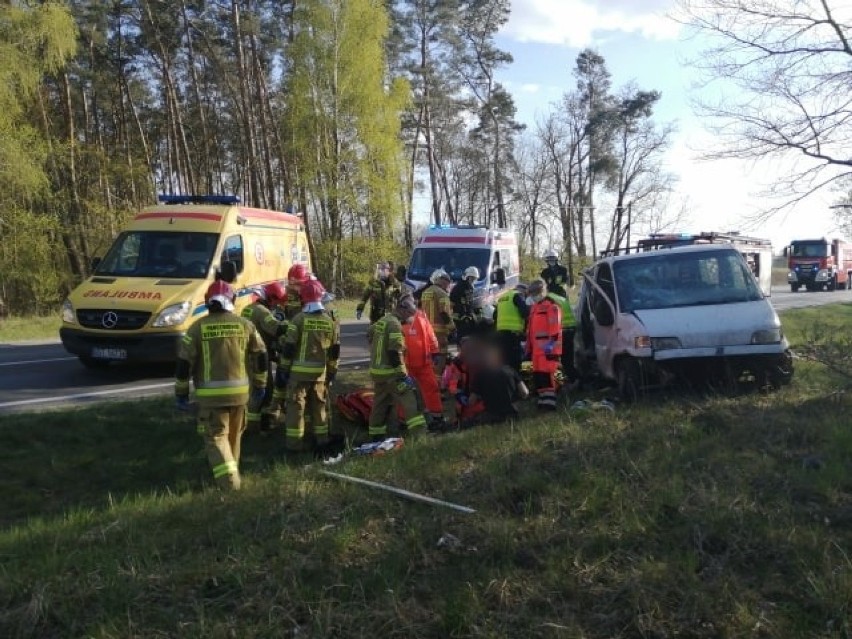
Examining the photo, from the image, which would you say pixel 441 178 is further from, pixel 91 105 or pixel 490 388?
pixel 490 388

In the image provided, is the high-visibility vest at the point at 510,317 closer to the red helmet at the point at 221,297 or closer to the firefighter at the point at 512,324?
the firefighter at the point at 512,324

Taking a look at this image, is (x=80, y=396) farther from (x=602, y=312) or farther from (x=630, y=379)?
(x=630, y=379)

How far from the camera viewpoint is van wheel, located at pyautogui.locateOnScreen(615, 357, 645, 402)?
311 inches

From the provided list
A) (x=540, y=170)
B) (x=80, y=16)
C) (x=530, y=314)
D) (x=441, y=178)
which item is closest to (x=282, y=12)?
(x=80, y=16)

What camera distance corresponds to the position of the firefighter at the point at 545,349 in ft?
26.9

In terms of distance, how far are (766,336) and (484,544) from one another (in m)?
4.89

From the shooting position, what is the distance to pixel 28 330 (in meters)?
17.6

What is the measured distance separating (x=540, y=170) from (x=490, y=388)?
46.0 meters

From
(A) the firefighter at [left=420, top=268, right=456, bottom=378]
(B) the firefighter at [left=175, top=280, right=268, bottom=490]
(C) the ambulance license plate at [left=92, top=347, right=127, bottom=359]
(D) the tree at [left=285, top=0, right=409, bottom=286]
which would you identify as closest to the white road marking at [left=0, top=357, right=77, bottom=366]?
(C) the ambulance license plate at [left=92, top=347, right=127, bottom=359]

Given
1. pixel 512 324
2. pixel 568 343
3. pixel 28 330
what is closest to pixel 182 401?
pixel 512 324

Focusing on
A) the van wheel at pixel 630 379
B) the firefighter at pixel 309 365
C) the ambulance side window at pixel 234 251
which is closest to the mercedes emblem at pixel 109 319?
the ambulance side window at pixel 234 251

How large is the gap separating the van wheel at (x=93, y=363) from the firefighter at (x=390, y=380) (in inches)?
191

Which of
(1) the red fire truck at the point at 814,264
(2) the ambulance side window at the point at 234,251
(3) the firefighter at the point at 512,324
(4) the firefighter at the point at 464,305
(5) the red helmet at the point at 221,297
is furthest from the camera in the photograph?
(1) the red fire truck at the point at 814,264

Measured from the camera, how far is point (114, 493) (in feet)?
20.9
